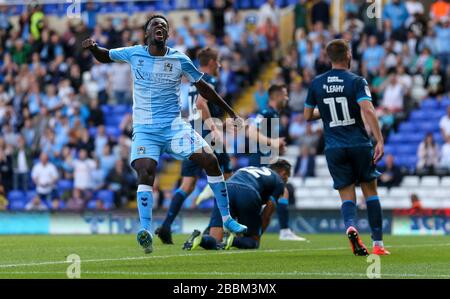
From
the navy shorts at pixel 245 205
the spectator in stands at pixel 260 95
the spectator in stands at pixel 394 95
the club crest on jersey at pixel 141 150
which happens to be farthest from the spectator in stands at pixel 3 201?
Result: the club crest on jersey at pixel 141 150

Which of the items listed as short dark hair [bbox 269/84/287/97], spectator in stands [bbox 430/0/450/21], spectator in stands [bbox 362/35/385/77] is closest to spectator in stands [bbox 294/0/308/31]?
→ spectator in stands [bbox 362/35/385/77]

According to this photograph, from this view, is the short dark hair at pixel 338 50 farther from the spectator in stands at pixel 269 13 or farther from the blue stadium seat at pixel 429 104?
the spectator in stands at pixel 269 13

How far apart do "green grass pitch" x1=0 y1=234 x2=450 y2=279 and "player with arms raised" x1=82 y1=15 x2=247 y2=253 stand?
2.37 ft

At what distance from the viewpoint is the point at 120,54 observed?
11.9 m

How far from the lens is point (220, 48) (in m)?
27.6

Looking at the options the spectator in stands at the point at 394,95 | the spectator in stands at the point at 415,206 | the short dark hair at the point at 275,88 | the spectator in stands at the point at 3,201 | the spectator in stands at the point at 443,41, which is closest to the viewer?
the short dark hair at the point at 275,88

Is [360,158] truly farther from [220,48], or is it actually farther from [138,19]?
[138,19]

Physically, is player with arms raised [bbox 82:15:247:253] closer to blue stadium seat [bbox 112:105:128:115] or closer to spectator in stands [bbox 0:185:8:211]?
spectator in stands [bbox 0:185:8:211]

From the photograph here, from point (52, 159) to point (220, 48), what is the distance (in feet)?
16.1

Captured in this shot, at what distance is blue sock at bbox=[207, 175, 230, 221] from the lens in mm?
12281

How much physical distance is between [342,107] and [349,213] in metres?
1.20

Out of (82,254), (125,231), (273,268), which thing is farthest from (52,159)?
(273,268)

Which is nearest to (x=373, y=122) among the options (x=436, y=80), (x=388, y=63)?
(x=436, y=80)

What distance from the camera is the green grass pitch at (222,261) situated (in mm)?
10188
